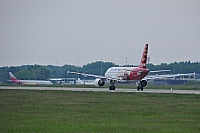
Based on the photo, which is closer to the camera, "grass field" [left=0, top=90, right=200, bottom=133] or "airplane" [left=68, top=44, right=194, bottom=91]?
"grass field" [left=0, top=90, right=200, bottom=133]

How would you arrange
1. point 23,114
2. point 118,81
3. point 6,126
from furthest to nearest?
point 118,81, point 23,114, point 6,126

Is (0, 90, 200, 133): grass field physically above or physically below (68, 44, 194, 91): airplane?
below

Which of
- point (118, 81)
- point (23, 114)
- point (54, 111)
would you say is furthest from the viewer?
point (118, 81)

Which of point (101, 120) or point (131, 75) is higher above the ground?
point (131, 75)

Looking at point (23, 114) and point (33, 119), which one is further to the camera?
point (23, 114)

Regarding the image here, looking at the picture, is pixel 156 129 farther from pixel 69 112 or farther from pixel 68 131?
pixel 69 112

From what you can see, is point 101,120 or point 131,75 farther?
point 131,75

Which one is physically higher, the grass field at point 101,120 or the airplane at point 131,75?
the airplane at point 131,75

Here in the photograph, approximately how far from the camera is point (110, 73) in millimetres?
95500

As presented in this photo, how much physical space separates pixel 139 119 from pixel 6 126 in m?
7.88

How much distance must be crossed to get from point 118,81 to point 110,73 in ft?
14.5

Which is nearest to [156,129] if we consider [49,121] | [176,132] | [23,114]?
[176,132]

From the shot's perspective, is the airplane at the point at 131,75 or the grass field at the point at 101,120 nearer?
the grass field at the point at 101,120

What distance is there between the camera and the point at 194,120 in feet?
103
